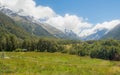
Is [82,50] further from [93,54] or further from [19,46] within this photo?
[19,46]

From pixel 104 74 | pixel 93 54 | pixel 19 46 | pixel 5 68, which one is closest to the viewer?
pixel 104 74

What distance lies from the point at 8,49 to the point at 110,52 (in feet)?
246

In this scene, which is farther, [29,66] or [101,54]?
[101,54]

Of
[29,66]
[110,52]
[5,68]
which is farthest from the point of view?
[110,52]

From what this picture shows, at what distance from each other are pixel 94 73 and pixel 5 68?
12.8 m

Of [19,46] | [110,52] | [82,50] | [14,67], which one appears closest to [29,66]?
[14,67]

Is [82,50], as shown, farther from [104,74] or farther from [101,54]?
[104,74]

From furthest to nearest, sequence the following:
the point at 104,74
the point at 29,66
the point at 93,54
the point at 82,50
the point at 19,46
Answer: the point at 19,46, the point at 82,50, the point at 93,54, the point at 29,66, the point at 104,74

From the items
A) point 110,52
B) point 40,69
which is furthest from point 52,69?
point 110,52

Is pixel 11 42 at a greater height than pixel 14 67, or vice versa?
pixel 11 42

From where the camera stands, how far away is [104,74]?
3659 cm

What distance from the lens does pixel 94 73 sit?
125ft

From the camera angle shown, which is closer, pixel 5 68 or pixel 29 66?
pixel 5 68

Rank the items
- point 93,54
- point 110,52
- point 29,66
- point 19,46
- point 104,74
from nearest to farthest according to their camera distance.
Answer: point 104,74
point 29,66
point 110,52
point 93,54
point 19,46
